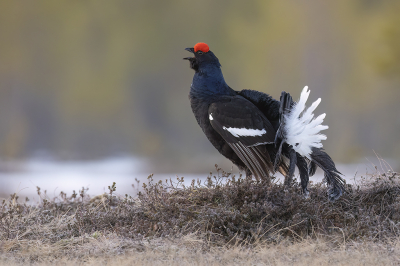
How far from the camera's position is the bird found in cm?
378

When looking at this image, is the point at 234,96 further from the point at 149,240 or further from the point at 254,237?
the point at 149,240

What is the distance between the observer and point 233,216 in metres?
3.15

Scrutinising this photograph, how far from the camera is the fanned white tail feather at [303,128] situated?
12.3 ft

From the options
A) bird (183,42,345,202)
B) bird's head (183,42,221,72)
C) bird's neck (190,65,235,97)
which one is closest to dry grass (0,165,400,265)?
→ bird (183,42,345,202)

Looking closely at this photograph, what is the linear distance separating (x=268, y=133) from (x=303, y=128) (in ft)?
1.19

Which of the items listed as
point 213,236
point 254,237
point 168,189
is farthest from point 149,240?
point 168,189

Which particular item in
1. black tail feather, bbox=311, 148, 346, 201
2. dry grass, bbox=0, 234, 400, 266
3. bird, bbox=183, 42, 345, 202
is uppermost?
bird, bbox=183, 42, 345, 202

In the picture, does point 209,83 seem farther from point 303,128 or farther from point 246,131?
point 303,128

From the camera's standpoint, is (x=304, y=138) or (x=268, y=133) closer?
(x=304, y=138)

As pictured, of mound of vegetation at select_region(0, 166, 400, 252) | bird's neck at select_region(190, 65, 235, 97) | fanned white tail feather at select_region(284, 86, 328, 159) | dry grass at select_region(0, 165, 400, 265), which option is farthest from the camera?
bird's neck at select_region(190, 65, 235, 97)

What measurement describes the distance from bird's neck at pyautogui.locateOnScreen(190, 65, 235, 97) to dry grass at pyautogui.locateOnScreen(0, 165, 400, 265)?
3.14 feet

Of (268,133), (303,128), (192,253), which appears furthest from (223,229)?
(303,128)

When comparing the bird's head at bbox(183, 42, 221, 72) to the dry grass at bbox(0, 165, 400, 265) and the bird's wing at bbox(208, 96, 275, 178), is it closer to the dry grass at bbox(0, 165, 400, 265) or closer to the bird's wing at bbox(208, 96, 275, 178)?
the bird's wing at bbox(208, 96, 275, 178)

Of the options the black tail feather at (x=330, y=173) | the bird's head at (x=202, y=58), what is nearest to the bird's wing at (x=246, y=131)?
the black tail feather at (x=330, y=173)
